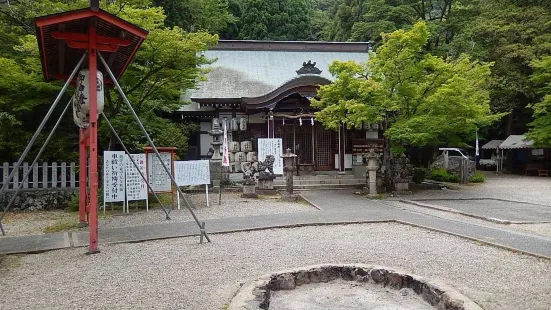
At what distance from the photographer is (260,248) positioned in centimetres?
672

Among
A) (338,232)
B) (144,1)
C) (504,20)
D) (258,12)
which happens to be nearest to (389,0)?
(504,20)

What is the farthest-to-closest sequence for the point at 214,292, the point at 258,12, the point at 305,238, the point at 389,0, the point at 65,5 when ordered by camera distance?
1. the point at 258,12
2. the point at 389,0
3. the point at 65,5
4. the point at 305,238
5. the point at 214,292

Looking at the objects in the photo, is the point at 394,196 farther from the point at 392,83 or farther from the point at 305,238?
the point at 305,238

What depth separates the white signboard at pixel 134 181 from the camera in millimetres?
10422

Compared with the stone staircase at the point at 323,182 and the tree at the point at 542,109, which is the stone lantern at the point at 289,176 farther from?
the tree at the point at 542,109

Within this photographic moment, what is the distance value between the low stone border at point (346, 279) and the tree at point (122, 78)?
805 centimetres

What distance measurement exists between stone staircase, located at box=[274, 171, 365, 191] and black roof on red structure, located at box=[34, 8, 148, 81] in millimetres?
9291

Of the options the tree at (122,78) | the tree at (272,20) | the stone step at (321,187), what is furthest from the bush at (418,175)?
the tree at (272,20)

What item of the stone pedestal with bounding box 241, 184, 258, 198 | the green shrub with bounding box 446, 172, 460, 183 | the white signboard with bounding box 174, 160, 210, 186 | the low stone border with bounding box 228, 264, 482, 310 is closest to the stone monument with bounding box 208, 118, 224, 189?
the stone pedestal with bounding box 241, 184, 258, 198

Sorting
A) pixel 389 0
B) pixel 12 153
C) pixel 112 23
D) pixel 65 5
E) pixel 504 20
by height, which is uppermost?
pixel 389 0

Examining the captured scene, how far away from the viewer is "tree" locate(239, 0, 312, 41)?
102ft

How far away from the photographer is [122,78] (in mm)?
12047

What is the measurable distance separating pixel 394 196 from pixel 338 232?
691cm

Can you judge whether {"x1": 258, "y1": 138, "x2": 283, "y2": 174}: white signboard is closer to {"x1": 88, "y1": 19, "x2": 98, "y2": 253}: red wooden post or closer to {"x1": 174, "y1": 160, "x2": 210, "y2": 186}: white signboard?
{"x1": 174, "y1": 160, "x2": 210, "y2": 186}: white signboard
